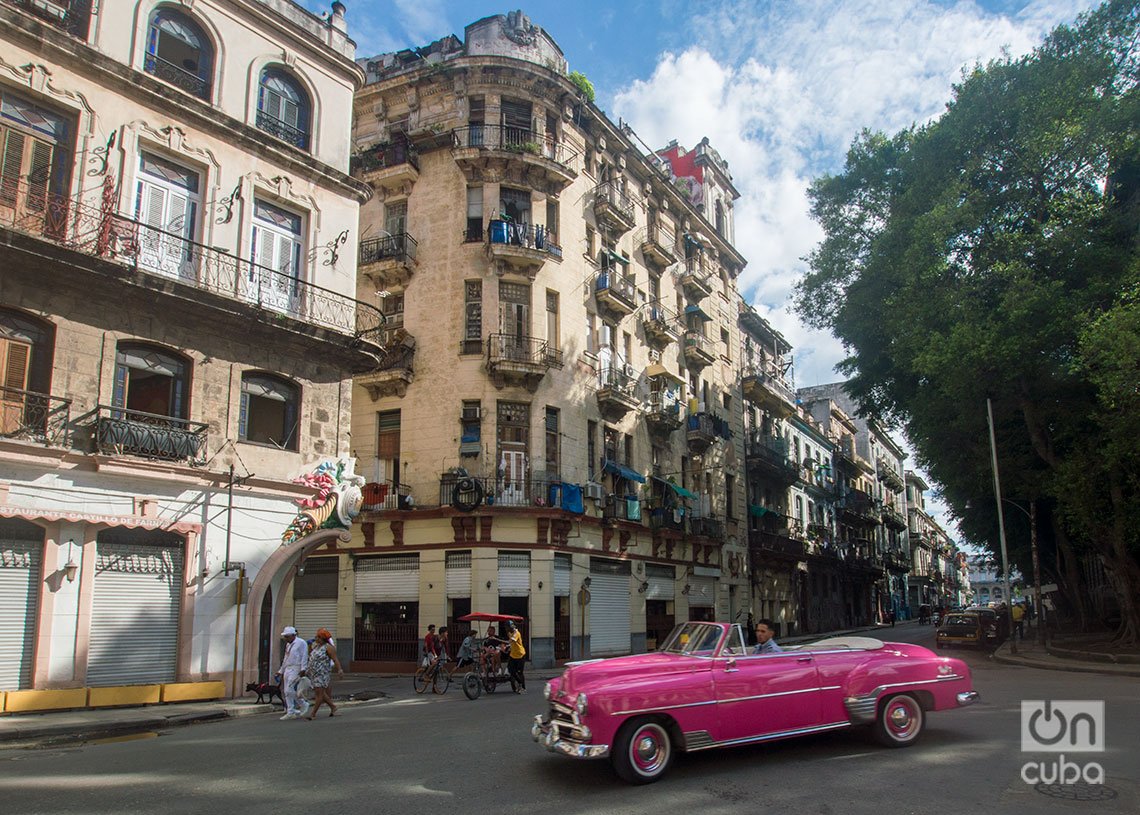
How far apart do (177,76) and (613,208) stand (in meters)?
18.4

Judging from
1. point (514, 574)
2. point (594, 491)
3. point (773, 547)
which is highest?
point (594, 491)

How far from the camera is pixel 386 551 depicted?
2791 cm

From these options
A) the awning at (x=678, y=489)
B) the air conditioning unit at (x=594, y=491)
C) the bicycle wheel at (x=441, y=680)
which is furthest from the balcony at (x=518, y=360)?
the bicycle wheel at (x=441, y=680)

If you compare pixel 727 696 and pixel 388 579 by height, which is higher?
pixel 388 579

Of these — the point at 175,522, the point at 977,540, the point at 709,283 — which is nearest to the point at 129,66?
the point at 175,522

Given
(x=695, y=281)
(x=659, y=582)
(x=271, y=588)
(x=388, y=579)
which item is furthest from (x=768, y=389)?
(x=271, y=588)

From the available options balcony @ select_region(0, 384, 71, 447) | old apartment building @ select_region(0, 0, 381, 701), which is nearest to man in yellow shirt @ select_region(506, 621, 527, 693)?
old apartment building @ select_region(0, 0, 381, 701)

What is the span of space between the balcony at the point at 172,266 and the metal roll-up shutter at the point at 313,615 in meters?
12.1

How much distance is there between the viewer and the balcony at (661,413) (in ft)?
113

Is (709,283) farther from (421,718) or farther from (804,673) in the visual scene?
(804,673)

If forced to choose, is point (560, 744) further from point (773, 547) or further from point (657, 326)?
point (773, 547)

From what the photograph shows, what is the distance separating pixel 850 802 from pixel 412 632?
2159cm

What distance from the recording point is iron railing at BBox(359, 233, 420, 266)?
29.6 meters

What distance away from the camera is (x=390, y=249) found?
2997 cm
